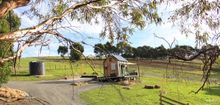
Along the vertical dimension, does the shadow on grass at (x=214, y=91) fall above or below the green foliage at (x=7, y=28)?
below

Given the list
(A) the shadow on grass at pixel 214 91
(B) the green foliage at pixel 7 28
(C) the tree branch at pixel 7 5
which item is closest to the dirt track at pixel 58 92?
(A) the shadow on grass at pixel 214 91

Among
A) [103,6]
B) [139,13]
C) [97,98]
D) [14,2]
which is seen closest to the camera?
[14,2]

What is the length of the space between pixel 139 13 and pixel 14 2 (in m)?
5.34

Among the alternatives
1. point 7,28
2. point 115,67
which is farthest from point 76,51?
point 115,67

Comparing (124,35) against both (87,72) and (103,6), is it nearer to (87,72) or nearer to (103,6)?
(103,6)

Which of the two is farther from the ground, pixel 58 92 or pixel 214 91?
pixel 58 92

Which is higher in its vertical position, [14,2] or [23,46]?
[14,2]

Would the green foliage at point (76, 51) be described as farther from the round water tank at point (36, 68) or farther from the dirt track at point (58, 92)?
the round water tank at point (36, 68)

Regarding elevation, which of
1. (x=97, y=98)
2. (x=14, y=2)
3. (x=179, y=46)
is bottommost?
(x=97, y=98)

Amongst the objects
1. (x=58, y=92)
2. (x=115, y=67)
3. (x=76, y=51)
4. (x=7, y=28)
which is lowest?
(x=58, y=92)

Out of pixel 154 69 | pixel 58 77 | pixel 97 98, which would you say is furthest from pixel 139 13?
pixel 154 69

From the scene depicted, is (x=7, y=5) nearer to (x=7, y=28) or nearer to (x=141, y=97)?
(x=7, y=28)

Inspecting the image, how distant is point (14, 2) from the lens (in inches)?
362

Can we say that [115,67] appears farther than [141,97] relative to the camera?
Yes
